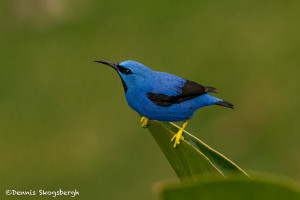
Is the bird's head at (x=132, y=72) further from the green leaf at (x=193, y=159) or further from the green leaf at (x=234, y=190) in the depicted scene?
the green leaf at (x=234, y=190)

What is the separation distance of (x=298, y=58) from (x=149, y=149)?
2.93 meters

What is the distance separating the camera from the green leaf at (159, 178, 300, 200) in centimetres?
85

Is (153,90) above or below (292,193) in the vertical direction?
above

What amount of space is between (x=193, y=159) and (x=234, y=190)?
0.68 meters

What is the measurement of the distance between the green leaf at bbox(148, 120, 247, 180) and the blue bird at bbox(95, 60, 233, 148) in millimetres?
498

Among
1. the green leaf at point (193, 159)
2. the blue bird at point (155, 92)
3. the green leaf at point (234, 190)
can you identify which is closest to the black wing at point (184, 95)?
the blue bird at point (155, 92)

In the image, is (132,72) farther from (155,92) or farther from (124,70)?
(155,92)

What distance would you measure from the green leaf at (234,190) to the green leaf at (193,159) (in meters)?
0.53

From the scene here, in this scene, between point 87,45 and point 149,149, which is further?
point 87,45

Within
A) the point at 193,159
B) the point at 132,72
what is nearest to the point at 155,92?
the point at 132,72

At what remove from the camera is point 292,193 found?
876 mm

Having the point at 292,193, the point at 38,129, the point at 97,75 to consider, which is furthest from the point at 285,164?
the point at 292,193

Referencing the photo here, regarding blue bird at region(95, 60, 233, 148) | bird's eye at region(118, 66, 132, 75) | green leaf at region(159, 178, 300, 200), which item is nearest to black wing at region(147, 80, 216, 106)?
blue bird at region(95, 60, 233, 148)

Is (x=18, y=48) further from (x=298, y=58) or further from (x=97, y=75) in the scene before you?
(x=298, y=58)
